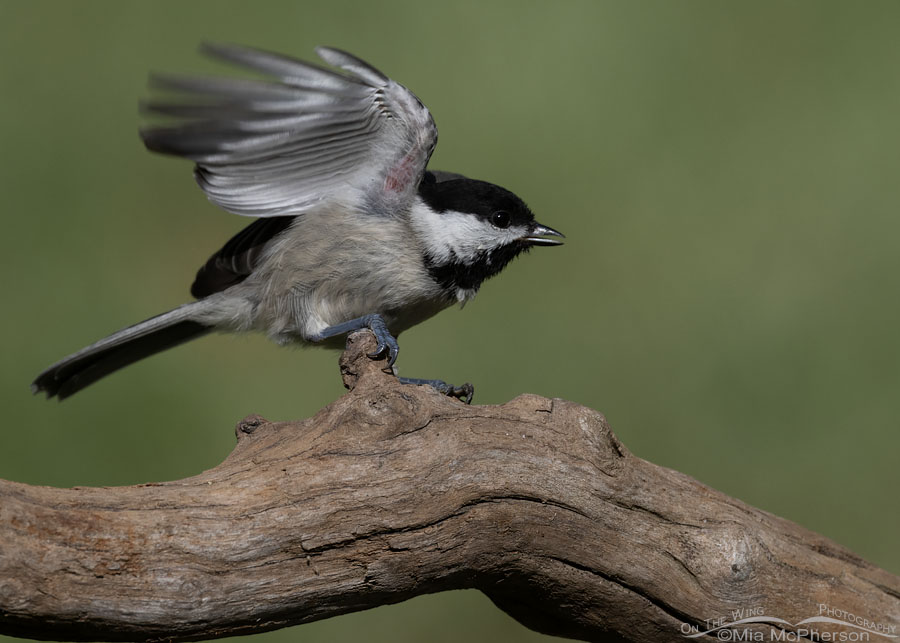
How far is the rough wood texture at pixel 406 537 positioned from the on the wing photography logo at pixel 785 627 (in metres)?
0.03

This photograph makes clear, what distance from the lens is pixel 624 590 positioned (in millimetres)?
2186

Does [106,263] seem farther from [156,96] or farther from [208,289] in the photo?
[156,96]

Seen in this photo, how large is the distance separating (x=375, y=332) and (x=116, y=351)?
101 centimetres

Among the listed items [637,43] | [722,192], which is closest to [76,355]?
[722,192]

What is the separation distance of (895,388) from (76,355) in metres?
3.64

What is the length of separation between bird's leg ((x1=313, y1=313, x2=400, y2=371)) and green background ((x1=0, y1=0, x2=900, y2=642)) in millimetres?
1537

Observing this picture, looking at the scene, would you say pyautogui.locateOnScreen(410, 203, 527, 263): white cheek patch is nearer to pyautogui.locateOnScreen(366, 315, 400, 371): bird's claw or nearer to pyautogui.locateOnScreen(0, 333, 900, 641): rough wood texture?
pyautogui.locateOnScreen(366, 315, 400, 371): bird's claw

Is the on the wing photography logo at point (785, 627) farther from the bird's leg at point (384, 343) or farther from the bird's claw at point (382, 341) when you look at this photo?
the bird's claw at point (382, 341)

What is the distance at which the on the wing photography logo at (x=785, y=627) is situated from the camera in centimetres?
222

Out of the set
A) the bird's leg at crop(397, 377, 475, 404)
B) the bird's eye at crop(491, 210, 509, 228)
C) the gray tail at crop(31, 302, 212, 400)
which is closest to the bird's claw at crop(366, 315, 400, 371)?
the bird's leg at crop(397, 377, 475, 404)

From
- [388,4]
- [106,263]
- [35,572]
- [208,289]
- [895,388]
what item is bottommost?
[35,572]

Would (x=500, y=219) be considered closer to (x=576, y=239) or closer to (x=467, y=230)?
(x=467, y=230)

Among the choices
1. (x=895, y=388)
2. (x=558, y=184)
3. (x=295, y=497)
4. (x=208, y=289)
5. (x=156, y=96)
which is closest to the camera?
(x=295, y=497)

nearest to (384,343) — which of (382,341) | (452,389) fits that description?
(382,341)
